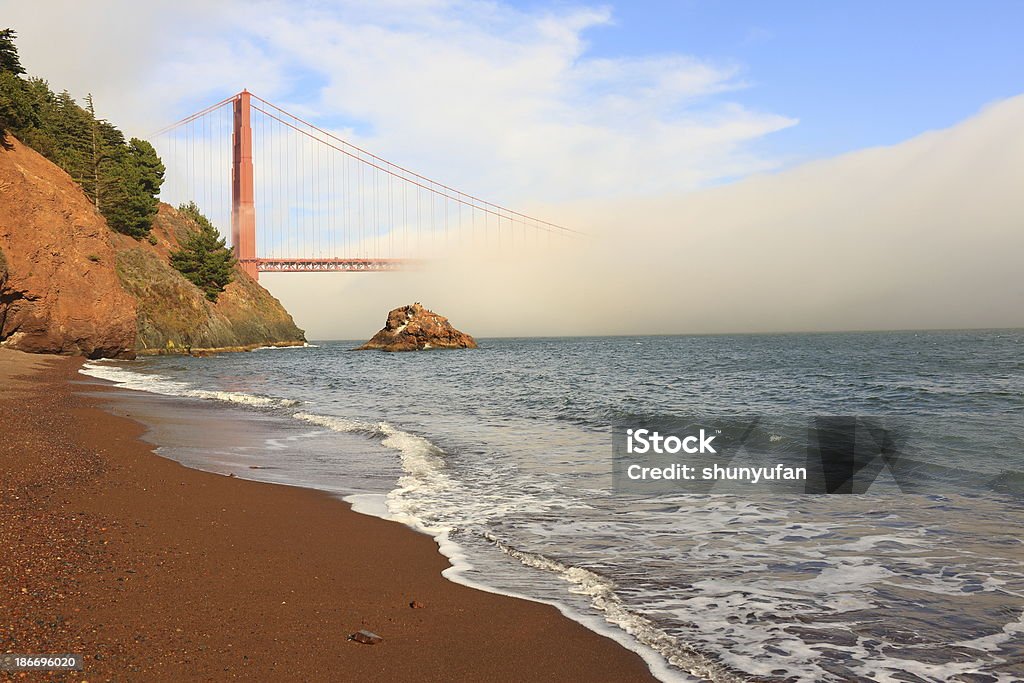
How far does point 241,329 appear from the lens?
67.9 m

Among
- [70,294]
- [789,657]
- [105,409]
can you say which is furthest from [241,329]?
[789,657]

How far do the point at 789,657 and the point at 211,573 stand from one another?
3.86m

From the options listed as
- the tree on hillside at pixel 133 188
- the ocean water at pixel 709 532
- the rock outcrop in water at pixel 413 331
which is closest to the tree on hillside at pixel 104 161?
the tree on hillside at pixel 133 188

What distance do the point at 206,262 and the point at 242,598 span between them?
219 ft

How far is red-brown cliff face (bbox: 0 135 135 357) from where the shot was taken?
30219 mm

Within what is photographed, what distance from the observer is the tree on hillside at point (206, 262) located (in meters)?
63.0

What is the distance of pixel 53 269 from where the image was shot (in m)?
32.5

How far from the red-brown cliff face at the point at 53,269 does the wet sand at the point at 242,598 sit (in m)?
29.0

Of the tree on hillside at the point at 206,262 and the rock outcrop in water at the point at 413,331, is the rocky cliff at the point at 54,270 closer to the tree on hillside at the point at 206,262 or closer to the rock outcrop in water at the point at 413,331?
the tree on hillside at the point at 206,262

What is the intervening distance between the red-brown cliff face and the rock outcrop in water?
37.9m

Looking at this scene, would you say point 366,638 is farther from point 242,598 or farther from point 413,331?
point 413,331

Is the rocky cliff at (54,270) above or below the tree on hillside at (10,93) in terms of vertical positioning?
below

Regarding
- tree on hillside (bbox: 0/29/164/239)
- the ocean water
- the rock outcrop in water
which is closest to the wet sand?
the ocean water

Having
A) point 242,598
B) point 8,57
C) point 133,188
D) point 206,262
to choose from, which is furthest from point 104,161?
point 242,598
